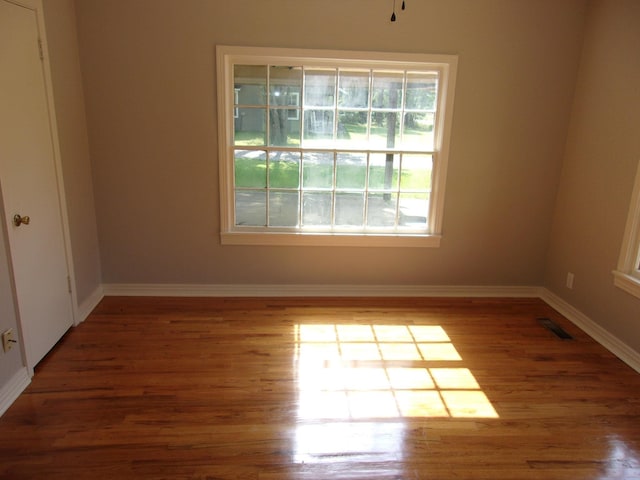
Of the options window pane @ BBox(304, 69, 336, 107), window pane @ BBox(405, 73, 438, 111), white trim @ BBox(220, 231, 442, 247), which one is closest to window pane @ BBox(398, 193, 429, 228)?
white trim @ BBox(220, 231, 442, 247)

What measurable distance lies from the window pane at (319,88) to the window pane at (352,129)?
16 cm

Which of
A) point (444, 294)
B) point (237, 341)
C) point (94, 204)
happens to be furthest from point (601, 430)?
point (94, 204)

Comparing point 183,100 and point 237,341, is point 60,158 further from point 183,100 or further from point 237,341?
point 237,341

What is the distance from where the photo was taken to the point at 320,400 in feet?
8.10

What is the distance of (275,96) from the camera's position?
356 centimetres

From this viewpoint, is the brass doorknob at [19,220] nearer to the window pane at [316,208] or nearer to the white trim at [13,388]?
the white trim at [13,388]

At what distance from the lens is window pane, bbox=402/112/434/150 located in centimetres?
370

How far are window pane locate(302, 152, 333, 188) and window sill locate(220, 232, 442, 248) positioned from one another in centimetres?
45

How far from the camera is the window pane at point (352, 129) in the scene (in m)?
3.65

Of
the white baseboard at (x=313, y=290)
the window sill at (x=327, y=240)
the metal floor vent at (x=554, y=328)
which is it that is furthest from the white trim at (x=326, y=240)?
the metal floor vent at (x=554, y=328)

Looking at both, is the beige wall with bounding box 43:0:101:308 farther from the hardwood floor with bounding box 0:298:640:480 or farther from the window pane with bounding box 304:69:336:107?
the window pane with bounding box 304:69:336:107

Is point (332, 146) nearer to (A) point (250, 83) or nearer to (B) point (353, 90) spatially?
(B) point (353, 90)

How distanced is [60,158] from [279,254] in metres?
1.81

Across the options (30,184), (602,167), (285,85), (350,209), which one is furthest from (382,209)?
(30,184)
